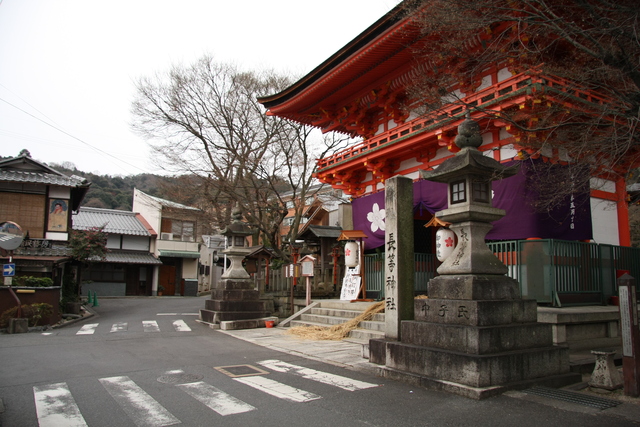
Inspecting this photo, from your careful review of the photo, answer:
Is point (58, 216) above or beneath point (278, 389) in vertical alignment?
above

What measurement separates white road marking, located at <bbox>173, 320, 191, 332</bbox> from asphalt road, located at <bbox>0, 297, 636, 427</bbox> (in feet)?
14.4

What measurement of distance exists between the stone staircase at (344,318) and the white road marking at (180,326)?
339 centimetres

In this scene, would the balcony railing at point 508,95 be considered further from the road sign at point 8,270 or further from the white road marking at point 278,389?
the road sign at point 8,270

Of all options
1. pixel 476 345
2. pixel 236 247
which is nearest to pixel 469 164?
pixel 476 345

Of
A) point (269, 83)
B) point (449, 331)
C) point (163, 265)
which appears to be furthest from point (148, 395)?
point (163, 265)

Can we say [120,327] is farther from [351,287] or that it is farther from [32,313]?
[351,287]

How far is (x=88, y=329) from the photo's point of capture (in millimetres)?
14164

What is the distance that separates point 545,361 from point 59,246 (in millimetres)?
21375

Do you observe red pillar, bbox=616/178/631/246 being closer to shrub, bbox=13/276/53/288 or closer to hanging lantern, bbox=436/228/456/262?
hanging lantern, bbox=436/228/456/262

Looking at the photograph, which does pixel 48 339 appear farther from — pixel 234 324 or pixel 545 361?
pixel 545 361

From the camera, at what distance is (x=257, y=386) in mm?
6531

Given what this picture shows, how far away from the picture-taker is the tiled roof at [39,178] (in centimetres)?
2000

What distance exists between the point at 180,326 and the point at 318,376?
9.07 m

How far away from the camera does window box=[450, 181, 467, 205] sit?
280 inches
